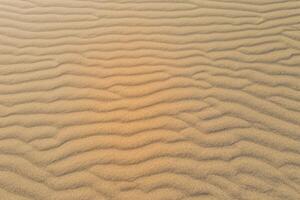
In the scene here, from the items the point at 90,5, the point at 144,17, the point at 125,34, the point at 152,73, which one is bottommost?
the point at 152,73

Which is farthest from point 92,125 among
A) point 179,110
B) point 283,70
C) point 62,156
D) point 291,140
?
point 283,70

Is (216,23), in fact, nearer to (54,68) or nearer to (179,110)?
(179,110)

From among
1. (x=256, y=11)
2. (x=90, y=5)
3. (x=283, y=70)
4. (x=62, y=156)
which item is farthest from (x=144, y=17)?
(x=62, y=156)

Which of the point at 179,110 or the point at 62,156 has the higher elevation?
the point at 179,110

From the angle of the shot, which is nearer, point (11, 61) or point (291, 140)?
point (291, 140)

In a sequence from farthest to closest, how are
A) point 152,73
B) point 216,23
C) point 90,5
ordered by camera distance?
point 90,5
point 216,23
point 152,73

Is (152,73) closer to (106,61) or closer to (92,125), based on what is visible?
(106,61)

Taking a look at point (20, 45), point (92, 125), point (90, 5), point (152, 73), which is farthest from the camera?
point (90, 5)
